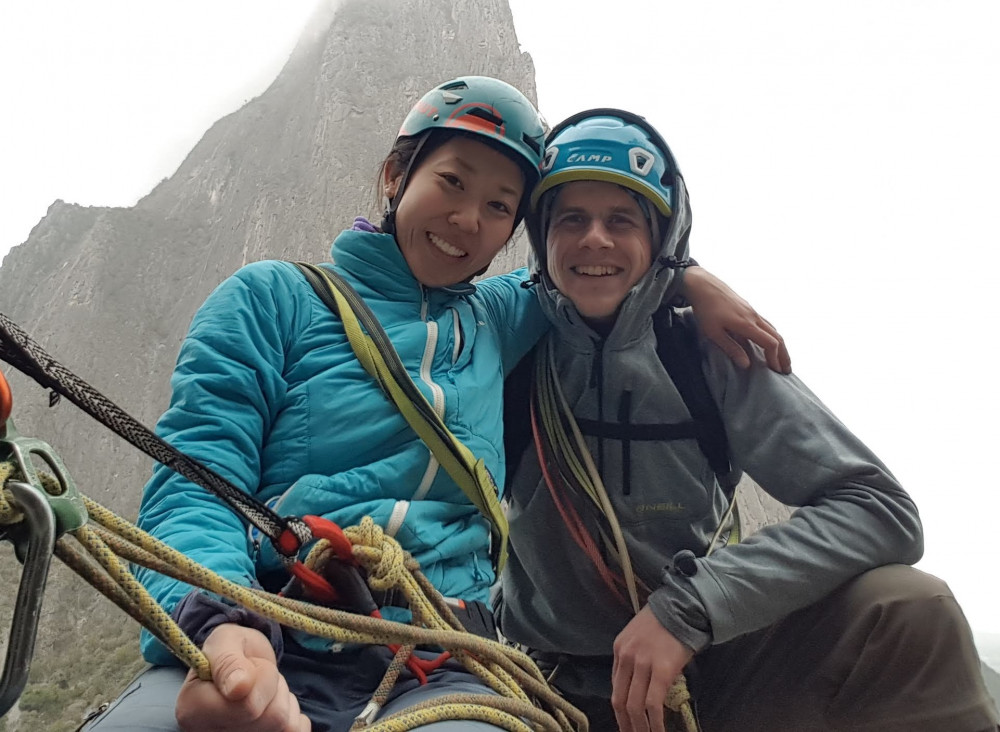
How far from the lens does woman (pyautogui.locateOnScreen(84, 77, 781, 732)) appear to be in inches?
42.7

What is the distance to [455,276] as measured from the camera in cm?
190

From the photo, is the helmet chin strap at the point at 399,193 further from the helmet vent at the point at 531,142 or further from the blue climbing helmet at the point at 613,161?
the blue climbing helmet at the point at 613,161

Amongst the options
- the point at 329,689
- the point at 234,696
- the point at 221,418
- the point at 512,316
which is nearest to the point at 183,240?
the point at 512,316

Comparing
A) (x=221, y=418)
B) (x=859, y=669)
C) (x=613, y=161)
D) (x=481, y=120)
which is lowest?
(x=859, y=669)

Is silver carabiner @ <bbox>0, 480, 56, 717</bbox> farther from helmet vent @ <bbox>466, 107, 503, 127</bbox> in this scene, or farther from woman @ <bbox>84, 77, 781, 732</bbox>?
helmet vent @ <bbox>466, 107, 503, 127</bbox>

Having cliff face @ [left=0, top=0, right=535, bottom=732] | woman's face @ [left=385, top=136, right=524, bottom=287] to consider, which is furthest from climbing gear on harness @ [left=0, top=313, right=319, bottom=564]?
cliff face @ [left=0, top=0, right=535, bottom=732]

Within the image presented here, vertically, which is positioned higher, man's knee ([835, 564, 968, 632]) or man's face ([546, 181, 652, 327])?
man's face ([546, 181, 652, 327])

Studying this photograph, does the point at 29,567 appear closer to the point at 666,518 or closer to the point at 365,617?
the point at 365,617

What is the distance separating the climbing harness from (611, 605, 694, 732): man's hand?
152mm

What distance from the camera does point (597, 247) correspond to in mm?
A: 2064

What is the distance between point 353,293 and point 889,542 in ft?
5.28

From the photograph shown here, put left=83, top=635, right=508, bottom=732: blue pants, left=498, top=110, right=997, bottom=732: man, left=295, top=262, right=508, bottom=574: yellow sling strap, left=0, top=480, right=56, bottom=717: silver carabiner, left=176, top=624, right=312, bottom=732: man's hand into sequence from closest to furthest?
left=0, top=480, right=56, bottom=717: silver carabiner
left=176, top=624, right=312, bottom=732: man's hand
left=83, top=635, right=508, bottom=732: blue pants
left=295, top=262, right=508, bottom=574: yellow sling strap
left=498, top=110, right=997, bottom=732: man

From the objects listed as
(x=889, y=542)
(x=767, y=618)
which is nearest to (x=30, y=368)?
(x=767, y=618)

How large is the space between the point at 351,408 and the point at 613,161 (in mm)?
1257
